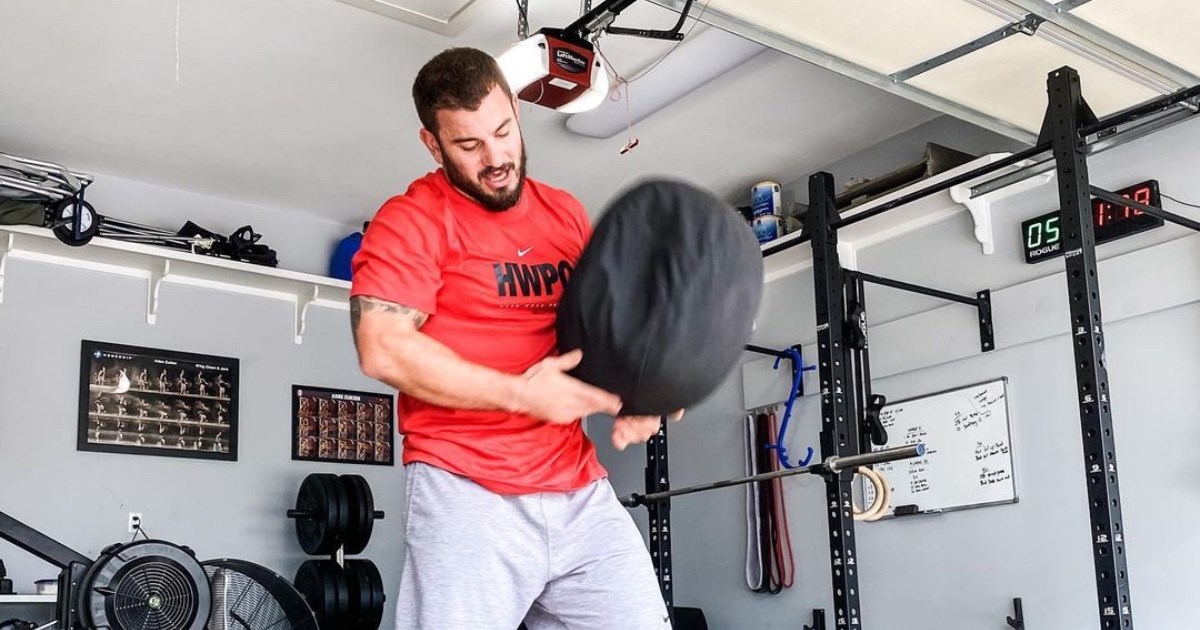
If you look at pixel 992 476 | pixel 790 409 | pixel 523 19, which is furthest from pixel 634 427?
pixel 790 409

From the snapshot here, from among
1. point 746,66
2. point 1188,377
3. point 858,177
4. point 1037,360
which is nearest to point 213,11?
point 746,66

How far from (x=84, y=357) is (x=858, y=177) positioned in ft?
11.7

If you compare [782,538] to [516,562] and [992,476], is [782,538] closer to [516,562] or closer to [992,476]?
[992,476]

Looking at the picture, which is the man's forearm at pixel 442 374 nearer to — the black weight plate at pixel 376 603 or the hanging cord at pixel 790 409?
the hanging cord at pixel 790 409

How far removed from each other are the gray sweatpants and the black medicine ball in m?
0.25

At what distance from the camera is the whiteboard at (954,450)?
4512 mm

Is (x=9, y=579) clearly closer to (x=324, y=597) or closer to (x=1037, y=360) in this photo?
(x=324, y=597)

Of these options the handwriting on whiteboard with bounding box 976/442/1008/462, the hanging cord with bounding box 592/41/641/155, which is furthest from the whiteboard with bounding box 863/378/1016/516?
the hanging cord with bounding box 592/41/641/155

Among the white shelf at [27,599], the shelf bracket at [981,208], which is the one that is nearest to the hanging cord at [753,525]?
the shelf bracket at [981,208]

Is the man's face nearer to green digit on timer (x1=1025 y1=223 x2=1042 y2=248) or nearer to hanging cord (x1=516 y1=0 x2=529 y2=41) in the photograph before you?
hanging cord (x1=516 y1=0 x2=529 y2=41)

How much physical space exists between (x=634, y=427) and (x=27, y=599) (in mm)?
3671

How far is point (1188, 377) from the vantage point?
13.0 feet

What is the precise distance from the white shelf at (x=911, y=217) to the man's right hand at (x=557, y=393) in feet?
9.12

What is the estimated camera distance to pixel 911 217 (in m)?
5.02
